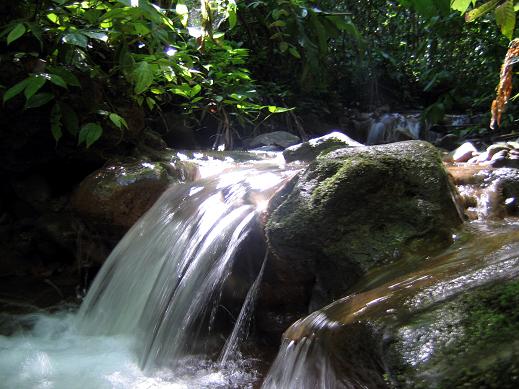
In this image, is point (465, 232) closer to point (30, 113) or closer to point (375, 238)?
point (375, 238)

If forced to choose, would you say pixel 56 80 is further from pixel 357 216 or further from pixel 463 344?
pixel 463 344

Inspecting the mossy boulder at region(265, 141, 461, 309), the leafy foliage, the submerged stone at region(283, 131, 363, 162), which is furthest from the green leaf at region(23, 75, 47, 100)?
the submerged stone at region(283, 131, 363, 162)

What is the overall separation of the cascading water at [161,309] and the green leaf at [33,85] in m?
1.10

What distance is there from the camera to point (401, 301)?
5.09 feet

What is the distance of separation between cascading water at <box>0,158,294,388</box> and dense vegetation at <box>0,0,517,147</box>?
2.85ft

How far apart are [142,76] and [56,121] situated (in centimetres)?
70

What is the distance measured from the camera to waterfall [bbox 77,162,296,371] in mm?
2699

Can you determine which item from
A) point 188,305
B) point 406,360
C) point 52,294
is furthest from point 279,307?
point 52,294

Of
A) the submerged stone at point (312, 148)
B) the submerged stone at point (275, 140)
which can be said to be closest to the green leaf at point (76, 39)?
the submerged stone at point (312, 148)

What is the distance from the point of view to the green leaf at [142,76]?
11.3ft

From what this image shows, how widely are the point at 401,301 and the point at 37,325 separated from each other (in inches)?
101

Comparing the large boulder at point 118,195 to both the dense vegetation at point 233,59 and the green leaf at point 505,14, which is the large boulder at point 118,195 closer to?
Answer: the dense vegetation at point 233,59

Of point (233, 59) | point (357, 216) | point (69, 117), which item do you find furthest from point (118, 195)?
point (233, 59)

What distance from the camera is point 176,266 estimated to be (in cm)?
298
